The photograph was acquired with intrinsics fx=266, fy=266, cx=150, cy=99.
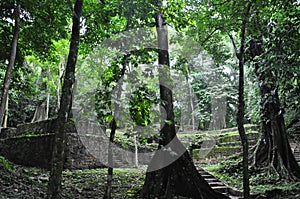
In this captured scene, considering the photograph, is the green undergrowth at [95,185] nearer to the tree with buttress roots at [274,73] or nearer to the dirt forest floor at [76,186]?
the dirt forest floor at [76,186]

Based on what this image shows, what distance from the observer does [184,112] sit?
91.9 ft

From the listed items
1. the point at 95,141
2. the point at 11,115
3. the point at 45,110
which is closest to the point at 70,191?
the point at 95,141

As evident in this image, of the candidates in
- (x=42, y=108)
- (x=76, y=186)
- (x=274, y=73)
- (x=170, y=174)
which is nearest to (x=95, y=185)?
(x=76, y=186)

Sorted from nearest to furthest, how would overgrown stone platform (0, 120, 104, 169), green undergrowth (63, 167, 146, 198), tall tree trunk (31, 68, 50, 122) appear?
1. green undergrowth (63, 167, 146, 198)
2. overgrown stone platform (0, 120, 104, 169)
3. tall tree trunk (31, 68, 50, 122)

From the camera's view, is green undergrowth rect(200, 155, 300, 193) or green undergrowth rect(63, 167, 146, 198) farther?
green undergrowth rect(200, 155, 300, 193)

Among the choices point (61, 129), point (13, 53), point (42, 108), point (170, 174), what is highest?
point (13, 53)

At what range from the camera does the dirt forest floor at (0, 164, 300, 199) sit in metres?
6.20

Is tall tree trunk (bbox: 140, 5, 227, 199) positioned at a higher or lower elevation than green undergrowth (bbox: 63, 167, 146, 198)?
higher

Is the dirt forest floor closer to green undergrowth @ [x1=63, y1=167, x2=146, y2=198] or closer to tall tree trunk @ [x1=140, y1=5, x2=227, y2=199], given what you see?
green undergrowth @ [x1=63, y1=167, x2=146, y2=198]

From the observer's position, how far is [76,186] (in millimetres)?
8398

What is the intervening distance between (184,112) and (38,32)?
21.2 m

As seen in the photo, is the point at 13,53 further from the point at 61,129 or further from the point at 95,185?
the point at 95,185

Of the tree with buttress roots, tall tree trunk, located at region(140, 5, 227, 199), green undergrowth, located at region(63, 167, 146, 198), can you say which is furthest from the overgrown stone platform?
the tree with buttress roots

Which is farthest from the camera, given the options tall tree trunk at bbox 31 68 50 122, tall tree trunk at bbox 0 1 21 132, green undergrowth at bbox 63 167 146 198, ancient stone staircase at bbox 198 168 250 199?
tall tree trunk at bbox 31 68 50 122
